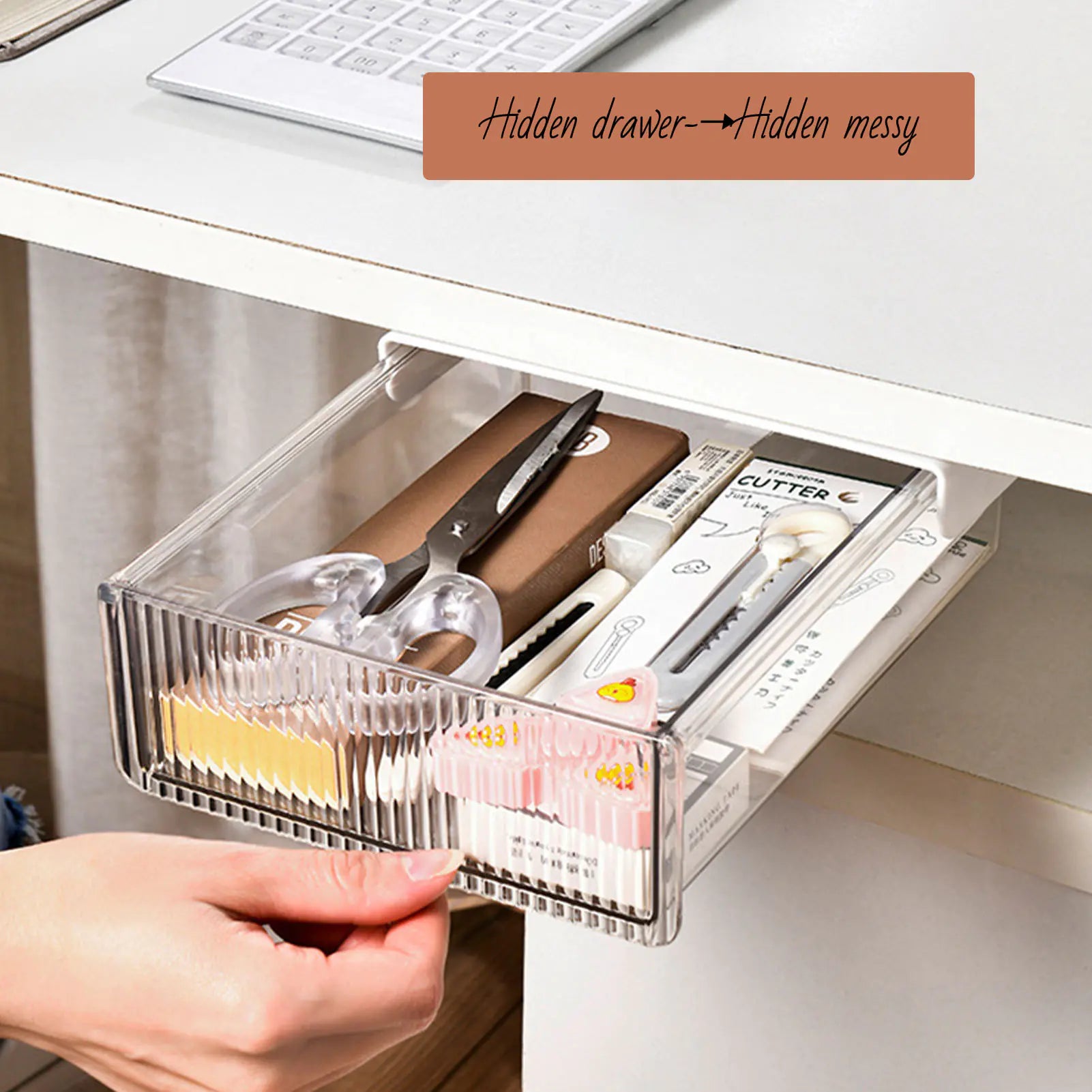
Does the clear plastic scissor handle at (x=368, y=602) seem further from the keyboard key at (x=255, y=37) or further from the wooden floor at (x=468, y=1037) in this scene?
the wooden floor at (x=468, y=1037)

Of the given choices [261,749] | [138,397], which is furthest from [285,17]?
[138,397]

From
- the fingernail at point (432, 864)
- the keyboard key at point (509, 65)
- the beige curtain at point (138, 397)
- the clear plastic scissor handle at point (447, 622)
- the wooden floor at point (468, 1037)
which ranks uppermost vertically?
the keyboard key at point (509, 65)

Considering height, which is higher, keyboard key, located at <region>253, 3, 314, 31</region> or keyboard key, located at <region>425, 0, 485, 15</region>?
keyboard key, located at <region>425, 0, 485, 15</region>

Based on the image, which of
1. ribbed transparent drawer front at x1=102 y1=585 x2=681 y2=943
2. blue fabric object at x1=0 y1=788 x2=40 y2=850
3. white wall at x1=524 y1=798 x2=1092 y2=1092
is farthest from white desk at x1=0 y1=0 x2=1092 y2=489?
blue fabric object at x1=0 y1=788 x2=40 y2=850

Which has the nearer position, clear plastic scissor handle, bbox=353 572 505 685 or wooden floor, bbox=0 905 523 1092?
clear plastic scissor handle, bbox=353 572 505 685

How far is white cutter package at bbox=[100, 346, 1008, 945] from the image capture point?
432 mm

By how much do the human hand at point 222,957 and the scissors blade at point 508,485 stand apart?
0.11m

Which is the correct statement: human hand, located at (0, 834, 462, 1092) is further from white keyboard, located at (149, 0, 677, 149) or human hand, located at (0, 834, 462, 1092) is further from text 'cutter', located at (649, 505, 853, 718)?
white keyboard, located at (149, 0, 677, 149)

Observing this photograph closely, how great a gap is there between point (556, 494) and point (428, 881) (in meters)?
0.15

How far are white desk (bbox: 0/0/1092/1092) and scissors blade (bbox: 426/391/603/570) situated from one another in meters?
0.07

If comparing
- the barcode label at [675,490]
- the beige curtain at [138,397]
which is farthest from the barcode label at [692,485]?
the beige curtain at [138,397]

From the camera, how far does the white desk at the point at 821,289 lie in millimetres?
448

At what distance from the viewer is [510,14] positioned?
0.58m

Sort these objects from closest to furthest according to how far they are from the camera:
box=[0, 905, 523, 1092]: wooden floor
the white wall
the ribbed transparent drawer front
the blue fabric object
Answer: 1. the ribbed transparent drawer front
2. the white wall
3. the blue fabric object
4. box=[0, 905, 523, 1092]: wooden floor
